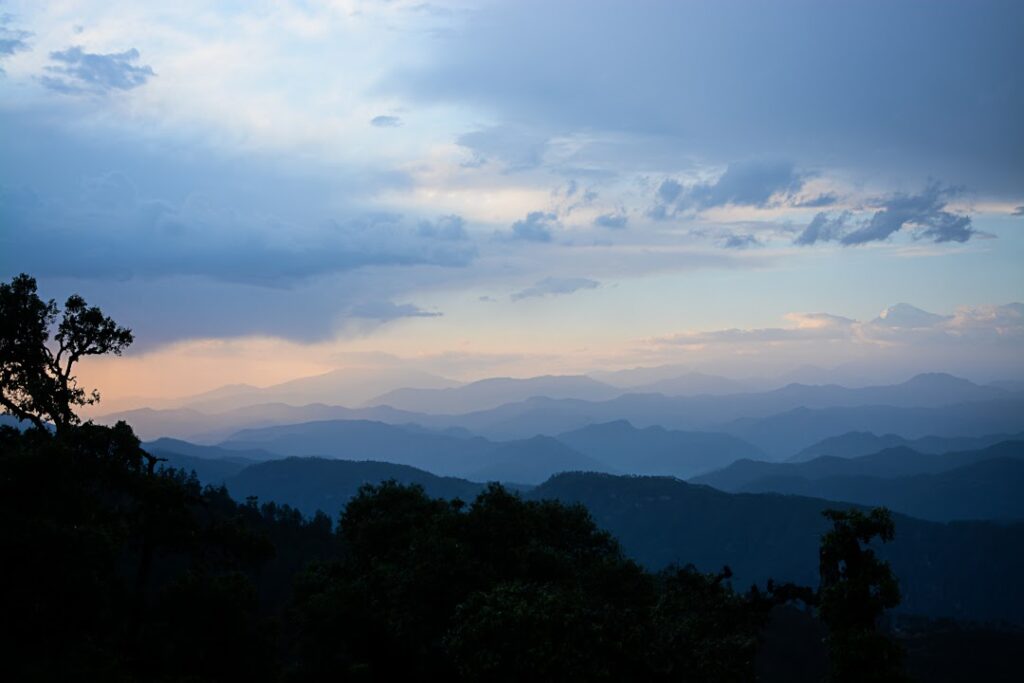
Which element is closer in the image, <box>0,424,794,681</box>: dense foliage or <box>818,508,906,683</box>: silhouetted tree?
<box>818,508,906,683</box>: silhouetted tree

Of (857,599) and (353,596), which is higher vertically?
(857,599)

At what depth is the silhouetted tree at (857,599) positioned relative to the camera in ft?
74.8

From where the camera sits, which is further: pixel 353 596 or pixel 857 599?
pixel 353 596

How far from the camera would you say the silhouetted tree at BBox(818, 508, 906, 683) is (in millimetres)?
22797

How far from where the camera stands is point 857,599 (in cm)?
2389

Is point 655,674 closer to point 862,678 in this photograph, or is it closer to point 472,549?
point 862,678

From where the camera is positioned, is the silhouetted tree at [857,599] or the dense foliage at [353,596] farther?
the dense foliage at [353,596]

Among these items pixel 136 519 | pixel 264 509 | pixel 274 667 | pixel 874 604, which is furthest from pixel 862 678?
pixel 264 509

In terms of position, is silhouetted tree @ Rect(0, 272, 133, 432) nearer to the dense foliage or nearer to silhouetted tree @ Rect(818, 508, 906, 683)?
the dense foliage

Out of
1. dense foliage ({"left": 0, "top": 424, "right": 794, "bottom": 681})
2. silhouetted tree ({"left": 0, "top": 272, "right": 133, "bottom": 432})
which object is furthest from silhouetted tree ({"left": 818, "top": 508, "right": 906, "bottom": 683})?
silhouetted tree ({"left": 0, "top": 272, "right": 133, "bottom": 432})

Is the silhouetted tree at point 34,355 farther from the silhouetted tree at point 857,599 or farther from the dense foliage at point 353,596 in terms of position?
the silhouetted tree at point 857,599

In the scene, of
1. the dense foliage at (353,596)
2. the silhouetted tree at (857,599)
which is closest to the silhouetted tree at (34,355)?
the dense foliage at (353,596)

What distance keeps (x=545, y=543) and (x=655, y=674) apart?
468 inches

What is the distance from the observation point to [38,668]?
74.4ft
